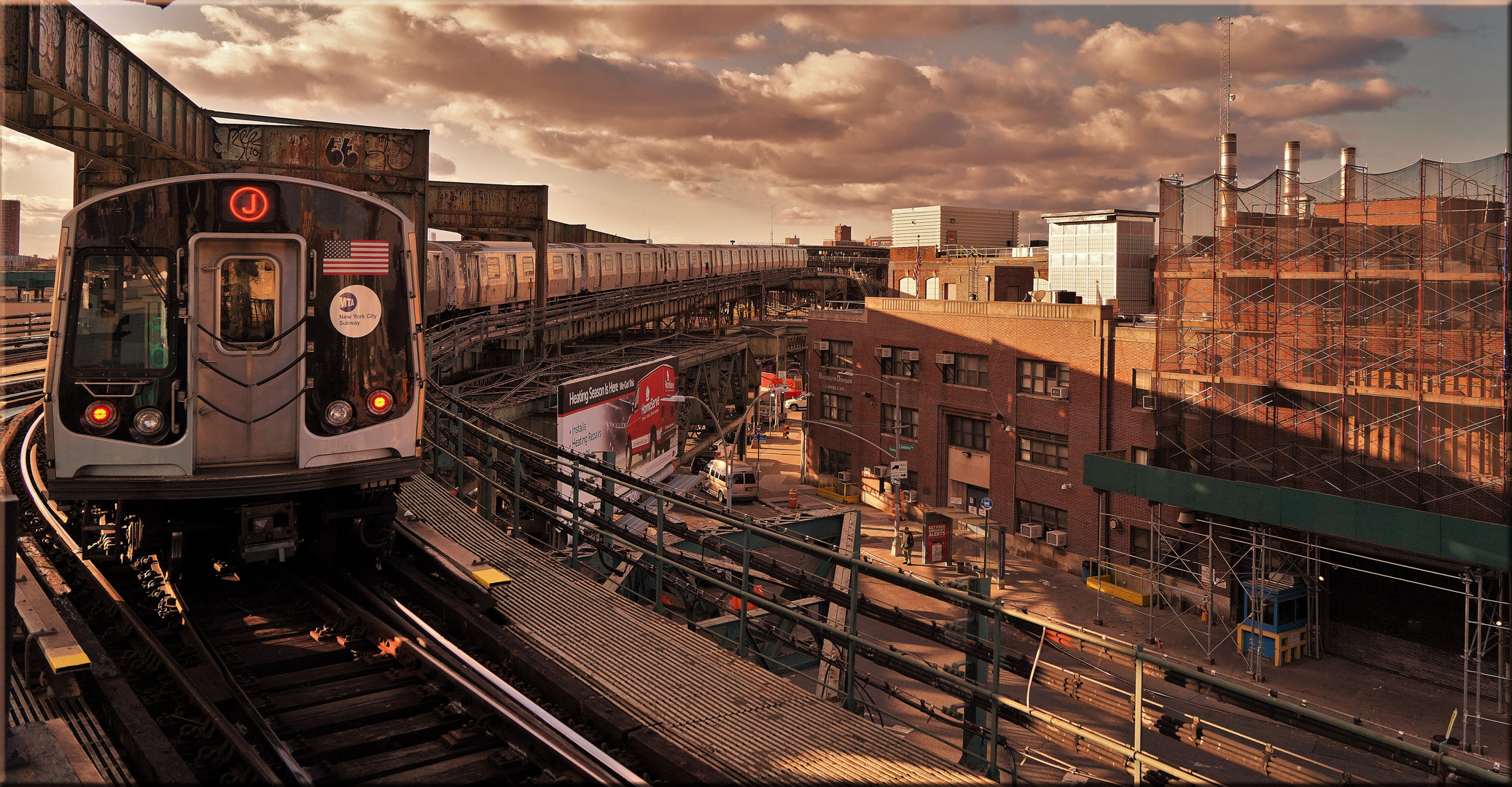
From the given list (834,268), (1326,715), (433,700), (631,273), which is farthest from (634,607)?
(834,268)

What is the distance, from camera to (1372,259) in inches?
1008

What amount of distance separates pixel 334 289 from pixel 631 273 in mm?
38440

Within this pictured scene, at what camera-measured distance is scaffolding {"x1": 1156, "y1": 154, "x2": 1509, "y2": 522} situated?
78.3 feet

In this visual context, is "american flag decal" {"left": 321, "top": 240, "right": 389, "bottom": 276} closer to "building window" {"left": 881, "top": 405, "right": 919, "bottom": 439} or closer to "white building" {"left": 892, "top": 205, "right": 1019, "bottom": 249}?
"building window" {"left": 881, "top": 405, "right": 919, "bottom": 439}

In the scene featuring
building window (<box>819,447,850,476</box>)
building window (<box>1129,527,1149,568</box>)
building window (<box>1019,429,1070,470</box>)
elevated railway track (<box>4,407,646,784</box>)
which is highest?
elevated railway track (<box>4,407,646,784</box>)

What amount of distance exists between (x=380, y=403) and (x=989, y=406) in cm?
3297

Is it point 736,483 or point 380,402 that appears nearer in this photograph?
point 380,402

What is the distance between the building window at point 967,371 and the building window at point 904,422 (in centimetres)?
259

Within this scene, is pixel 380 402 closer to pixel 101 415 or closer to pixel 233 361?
pixel 233 361

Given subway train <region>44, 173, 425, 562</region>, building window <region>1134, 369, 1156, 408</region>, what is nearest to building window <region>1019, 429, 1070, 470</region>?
building window <region>1134, 369, 1156, 408</region>

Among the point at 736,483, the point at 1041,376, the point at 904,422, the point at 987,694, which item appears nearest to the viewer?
the point at 987,694

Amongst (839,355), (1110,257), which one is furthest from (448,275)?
(1110,257)

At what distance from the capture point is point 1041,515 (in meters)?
37.1

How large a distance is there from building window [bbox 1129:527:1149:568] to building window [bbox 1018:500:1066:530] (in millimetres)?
3120
